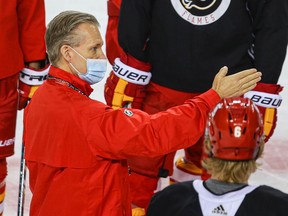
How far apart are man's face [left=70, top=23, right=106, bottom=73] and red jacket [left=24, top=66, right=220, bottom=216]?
63mm

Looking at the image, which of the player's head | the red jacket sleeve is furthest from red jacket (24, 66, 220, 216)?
the player's head

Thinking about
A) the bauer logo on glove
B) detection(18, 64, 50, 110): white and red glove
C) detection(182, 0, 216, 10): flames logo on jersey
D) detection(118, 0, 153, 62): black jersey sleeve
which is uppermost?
detection(182, 0, 216, 10): flames logo on jersey

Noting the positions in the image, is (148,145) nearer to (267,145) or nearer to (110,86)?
(110,86)

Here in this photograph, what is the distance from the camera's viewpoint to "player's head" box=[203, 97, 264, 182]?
8.29 feet

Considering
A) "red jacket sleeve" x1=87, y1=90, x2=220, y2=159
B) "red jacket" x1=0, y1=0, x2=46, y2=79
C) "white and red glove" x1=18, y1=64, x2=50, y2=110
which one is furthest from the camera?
"white and red glove" x1=18, y1=64, x2=50, y2=110

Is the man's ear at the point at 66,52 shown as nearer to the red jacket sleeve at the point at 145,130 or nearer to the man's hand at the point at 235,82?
the red jacket sleeve at the point at 145,130

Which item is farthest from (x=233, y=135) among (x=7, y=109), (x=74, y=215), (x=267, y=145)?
(x=267, y=145)

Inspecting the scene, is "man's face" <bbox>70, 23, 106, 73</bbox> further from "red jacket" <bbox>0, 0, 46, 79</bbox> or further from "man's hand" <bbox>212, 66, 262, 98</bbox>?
"red jacket" <bbox>0, 0, 46, 79</bbox>

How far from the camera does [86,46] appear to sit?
10.4 ft

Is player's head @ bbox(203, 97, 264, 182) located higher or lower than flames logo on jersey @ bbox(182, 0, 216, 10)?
higher

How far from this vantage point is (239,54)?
Answer: 394cm

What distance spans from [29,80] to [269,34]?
1.07m

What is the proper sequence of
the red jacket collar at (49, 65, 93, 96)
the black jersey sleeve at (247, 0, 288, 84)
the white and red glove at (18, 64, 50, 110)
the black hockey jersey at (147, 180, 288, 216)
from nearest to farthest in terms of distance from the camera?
the black hockey jersey at (147, 180, 288, 216) → the red jacket collar at (49, 65, 93, 96) → the black jersey sleeve at (247, 0, 288, 84) → the white and red glove at (18, 64, 50, 110)

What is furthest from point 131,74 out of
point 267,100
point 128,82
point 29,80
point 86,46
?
point 86,46
